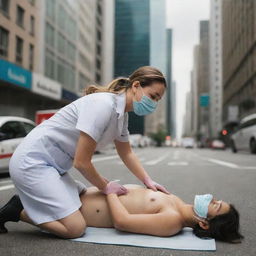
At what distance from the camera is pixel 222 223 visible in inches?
117

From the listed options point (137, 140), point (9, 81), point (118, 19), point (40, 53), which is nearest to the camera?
point (9, 81)

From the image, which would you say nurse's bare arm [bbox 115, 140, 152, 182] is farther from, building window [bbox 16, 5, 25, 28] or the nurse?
building window [bbox 16, 5, 25, 28]

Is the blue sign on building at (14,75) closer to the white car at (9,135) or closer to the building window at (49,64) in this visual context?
the building window at (49,64)

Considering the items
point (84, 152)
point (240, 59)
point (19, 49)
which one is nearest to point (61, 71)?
point (19, 49)

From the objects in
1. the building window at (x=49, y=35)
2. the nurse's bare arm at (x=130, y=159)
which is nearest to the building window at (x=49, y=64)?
the building window at (x=49, y=35)

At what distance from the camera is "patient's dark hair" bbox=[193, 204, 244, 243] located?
9.73 feet

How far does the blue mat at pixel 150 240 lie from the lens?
9.33 feet

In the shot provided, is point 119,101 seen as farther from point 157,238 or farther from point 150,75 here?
point 157,238

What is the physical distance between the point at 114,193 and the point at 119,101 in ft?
2.56

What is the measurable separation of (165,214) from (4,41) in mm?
25691

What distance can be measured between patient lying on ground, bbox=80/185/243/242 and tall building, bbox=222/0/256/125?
49326mm

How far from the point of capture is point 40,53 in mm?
33594

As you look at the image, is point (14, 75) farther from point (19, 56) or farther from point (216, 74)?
point (216, 74)

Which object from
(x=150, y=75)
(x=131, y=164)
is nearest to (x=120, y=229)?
(x=131, y=164)
